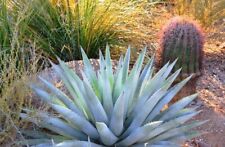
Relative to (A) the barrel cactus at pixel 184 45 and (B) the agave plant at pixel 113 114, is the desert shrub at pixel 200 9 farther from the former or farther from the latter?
(B) the agave plant at pixel 113 114

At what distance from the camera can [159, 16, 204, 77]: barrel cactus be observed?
399 centimetres

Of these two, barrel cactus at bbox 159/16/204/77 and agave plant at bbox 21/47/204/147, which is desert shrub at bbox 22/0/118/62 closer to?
barrel cactus at bbox 159/16/204/77

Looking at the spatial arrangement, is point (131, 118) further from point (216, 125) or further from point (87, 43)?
point (87, 43)

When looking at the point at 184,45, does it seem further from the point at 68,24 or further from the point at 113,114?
the point at 113,114

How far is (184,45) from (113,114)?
1352mm

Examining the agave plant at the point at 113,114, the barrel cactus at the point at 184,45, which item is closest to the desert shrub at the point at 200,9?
the barrel cactus at the point at 184,45

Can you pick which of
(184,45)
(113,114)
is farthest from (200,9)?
(113,114)

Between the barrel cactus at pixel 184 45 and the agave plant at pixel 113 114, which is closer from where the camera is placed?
the agave plant at pixel 113 114

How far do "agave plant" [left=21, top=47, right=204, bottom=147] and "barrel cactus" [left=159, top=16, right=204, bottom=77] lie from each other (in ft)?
2.91

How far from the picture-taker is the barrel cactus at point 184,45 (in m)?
3.99

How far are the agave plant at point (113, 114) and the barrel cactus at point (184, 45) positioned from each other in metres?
0.89

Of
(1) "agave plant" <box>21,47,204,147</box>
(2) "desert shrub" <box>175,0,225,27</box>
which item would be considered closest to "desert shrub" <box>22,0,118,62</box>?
(2) "desert shrub" <box>175,0,225,27</box>

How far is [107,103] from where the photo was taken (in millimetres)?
2967

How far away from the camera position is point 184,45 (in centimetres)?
398
